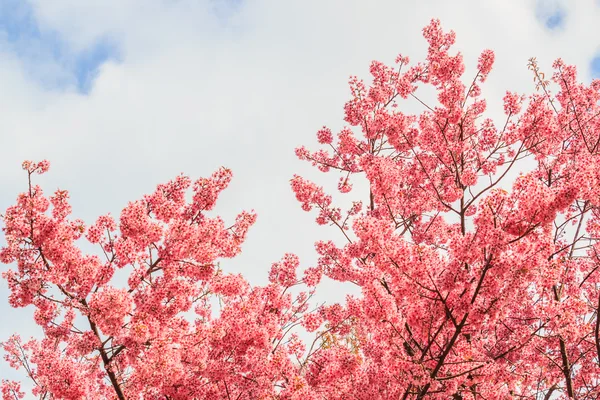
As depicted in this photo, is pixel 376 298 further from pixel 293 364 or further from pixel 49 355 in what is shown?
pixel 49 355

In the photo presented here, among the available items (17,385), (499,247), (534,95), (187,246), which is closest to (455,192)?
(534,95)

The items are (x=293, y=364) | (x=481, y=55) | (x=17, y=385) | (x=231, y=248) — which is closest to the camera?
(x=231, y=248)

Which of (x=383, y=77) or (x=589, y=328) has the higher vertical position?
(x=383, y=77)

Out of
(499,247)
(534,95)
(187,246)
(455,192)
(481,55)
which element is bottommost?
(499,247)

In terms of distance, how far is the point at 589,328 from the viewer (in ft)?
22.9

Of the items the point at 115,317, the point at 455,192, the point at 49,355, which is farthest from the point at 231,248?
the point at 455,192

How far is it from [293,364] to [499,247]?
5.05 meters

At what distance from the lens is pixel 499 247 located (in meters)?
4.91

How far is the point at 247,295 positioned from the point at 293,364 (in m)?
1.55

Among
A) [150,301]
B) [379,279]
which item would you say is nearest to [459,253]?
[379,279]

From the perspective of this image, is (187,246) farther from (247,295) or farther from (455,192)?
(455,192)

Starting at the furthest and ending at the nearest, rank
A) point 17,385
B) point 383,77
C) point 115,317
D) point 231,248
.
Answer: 1. point 17,385
2. point 383,77
3. point 231,248
4. point 115,317

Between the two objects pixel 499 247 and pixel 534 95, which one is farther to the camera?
pixel 534 95

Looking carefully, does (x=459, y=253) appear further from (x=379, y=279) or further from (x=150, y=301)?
(x=150, y=301)
